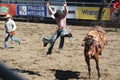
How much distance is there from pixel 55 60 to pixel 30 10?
12.4 meters

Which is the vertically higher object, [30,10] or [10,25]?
[10,25]

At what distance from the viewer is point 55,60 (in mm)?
9938

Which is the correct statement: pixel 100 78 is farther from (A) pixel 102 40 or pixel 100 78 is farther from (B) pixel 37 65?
(B) pixel 37 65

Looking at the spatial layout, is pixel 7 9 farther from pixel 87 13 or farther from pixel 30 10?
pixel 87 13

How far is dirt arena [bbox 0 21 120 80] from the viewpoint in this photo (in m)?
8.05

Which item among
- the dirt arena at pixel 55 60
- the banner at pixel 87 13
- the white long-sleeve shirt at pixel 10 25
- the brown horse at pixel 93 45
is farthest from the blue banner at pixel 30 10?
the brown horse at pixel 93 45

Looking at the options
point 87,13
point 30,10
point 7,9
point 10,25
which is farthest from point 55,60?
point 7,9

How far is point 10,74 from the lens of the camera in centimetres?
112

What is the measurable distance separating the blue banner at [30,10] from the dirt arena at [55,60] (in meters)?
6.17

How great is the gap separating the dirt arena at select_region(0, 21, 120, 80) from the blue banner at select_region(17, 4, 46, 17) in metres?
6.17

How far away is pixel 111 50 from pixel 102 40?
4.57m

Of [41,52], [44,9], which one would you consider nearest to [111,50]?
[41,52]

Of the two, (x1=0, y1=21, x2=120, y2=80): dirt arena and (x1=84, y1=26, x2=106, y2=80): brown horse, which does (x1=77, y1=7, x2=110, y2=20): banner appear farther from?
(x1=84, y1=26, x2=106, y2=80): brown horse

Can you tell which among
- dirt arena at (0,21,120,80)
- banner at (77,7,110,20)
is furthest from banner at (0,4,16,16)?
dirt arena at (0,21,120,80)
